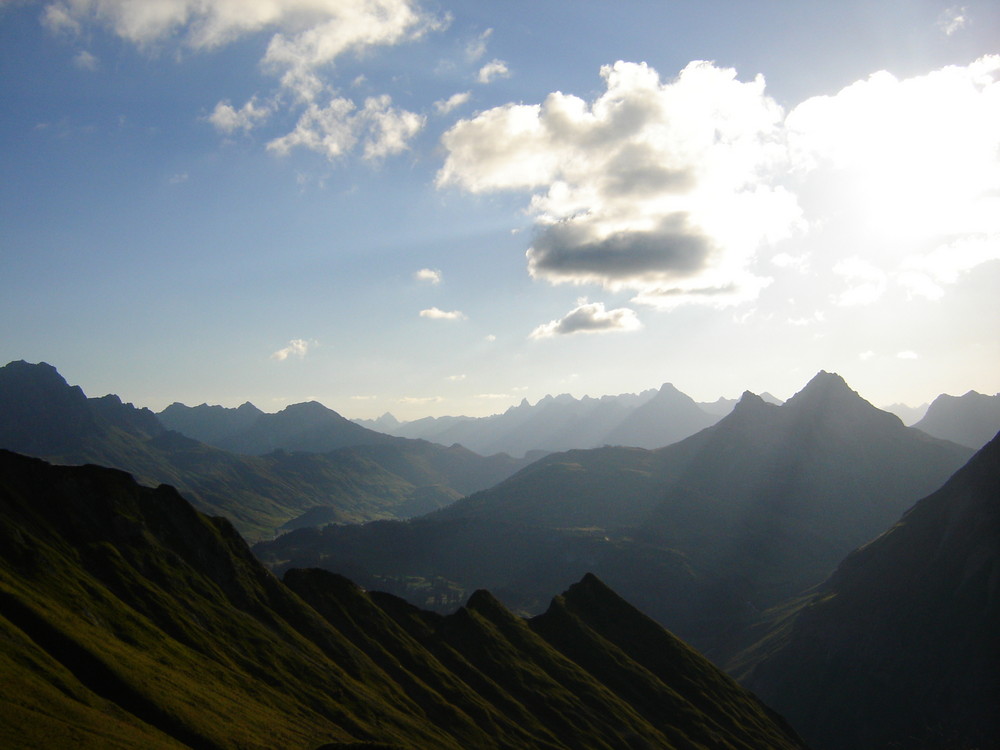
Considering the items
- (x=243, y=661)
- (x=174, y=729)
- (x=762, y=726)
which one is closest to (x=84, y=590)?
(x=243, y=661)

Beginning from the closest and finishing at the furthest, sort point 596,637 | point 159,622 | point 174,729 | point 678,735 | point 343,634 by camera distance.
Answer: point 174,729, point 159,622, point 343,634, point 678,735, point 596,637

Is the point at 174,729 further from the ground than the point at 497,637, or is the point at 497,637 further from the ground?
the point at 174,729

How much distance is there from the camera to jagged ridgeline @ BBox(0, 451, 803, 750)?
87.1m

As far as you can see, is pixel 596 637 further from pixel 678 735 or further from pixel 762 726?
pixel 762 726

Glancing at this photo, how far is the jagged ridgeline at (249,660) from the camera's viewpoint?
8706 centimetres

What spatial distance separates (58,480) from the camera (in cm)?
13100

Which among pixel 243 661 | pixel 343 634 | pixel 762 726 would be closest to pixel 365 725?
pixel 243 661

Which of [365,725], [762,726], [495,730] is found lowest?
[762,726]

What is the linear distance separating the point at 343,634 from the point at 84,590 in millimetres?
58508

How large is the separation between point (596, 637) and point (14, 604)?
5984 inches

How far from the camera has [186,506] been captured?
15088cm

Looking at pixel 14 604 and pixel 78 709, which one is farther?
pixel 14 604

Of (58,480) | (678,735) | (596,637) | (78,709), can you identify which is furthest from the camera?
(596,637)

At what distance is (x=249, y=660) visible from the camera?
398ft
